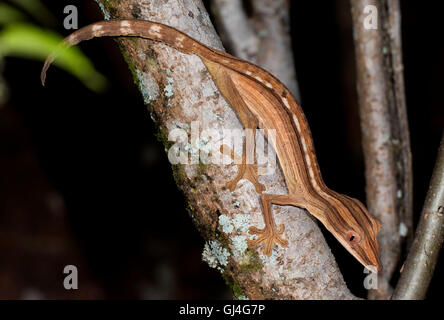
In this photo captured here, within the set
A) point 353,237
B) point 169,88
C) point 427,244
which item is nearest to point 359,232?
point 353,237

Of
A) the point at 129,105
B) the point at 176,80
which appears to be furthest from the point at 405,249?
the point at 129,105

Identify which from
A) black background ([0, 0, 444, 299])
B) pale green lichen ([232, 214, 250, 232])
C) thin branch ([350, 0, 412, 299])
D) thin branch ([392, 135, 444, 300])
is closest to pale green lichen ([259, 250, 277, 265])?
pale green lichen ([232, 214, 250, 232])

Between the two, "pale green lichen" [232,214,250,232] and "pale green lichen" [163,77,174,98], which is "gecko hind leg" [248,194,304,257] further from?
"pale green lichen" [163,77,174,98]

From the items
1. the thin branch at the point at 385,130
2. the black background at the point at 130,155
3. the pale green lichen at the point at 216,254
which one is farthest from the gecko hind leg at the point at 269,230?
the black background at the point at 130,155

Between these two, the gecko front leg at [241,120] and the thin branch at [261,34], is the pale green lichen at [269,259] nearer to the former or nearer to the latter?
the gecko front leg at [241,120]

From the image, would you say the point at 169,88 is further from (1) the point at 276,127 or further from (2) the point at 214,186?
(1) the point at 276,127

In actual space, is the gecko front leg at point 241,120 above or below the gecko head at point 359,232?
above
